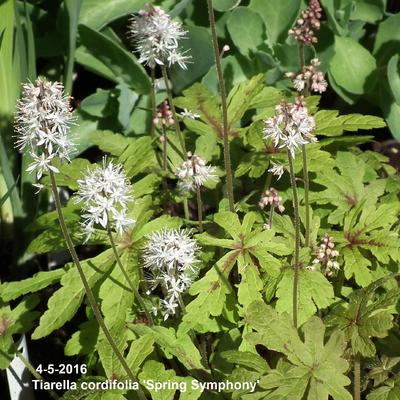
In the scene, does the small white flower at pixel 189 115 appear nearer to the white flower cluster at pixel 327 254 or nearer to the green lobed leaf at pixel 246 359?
the white flower cluster at pixel 327 254

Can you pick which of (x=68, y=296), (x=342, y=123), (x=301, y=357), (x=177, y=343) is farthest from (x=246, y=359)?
(x=342, y=123)

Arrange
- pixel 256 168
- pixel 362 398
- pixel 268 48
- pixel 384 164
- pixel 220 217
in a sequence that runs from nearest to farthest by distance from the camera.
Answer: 1. pixel 220 217
2. pixel 362 398
3. pixel 256 168
4. pixel 384 164
5. pixel 268 48

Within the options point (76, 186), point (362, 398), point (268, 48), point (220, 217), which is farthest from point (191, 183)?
point (268, 48)

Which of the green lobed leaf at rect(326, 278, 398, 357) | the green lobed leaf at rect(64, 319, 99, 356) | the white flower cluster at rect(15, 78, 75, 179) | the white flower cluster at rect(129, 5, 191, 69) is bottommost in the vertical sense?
the green lobed leaf at rect(64, 319, 99, 356)

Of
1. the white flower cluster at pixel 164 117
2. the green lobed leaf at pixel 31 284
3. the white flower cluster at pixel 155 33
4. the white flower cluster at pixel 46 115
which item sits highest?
the white flower cluster at pixel 155 33

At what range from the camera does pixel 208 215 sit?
2.40m

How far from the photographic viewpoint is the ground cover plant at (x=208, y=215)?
69.4 inches

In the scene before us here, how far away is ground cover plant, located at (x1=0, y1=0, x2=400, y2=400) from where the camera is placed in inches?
69.4

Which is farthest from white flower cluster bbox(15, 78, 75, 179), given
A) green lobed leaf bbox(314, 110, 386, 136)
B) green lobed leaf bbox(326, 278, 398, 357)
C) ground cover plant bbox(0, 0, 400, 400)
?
green lobed leaf bbox(314, 110, 386, 136)

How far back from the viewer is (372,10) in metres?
2.98

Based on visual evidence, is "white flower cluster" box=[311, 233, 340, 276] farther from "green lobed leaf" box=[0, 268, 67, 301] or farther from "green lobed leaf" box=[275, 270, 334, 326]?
"green lobed leaf" box=[0, 268, 67, 301]

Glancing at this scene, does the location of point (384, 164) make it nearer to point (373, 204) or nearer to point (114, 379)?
point (373, 204)

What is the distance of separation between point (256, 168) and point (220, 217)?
0.35 m

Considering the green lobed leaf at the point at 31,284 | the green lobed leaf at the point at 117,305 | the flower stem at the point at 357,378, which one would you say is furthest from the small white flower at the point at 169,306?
the flower stem at the point at 357,378
